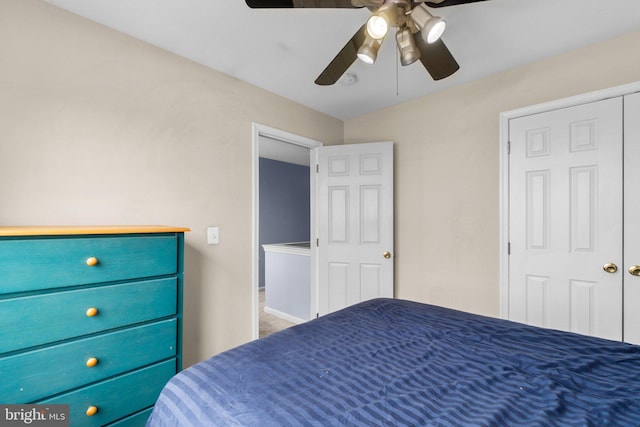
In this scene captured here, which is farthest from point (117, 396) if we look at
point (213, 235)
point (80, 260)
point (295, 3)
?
point (295, 3)

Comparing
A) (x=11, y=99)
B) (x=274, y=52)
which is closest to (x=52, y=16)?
(x=11, y=99)

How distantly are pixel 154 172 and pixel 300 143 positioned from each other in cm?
141

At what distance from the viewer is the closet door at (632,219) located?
1.71 meters

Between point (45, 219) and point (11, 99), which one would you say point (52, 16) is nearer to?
point (11, 99)

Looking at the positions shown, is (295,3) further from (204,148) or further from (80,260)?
(80,260)

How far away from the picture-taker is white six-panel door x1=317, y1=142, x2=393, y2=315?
2.79 metres

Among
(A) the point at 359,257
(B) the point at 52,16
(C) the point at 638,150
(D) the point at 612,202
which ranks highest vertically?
(B) the point at 52,16

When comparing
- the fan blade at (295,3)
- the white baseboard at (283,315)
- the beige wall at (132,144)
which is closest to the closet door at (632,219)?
the fan blade at (295,3)

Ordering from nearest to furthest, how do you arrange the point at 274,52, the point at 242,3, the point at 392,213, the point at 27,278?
1. the point at 27,278
2. the point at 242,3
3. the point at 274,52
4. the point at 392,213

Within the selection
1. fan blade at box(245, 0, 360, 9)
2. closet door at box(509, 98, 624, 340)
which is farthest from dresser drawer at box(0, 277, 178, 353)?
closet door at box(509, 98, 624, 340)

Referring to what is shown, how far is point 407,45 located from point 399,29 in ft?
0.28

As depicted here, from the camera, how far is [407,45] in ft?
4.38

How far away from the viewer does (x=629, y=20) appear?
1628mm

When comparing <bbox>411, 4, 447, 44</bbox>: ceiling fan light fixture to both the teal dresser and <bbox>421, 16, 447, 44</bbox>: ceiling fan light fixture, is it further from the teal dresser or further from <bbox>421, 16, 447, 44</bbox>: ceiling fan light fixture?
the teal dresser
